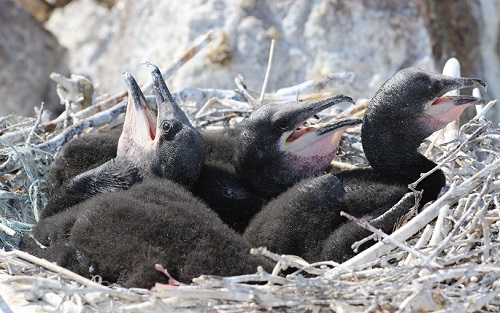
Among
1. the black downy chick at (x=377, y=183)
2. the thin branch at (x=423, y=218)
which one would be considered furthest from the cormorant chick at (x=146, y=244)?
the thin branch at (x=423, y=218)

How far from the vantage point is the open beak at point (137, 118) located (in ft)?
16.6

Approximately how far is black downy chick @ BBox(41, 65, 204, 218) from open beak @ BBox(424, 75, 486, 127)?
46.3 inches

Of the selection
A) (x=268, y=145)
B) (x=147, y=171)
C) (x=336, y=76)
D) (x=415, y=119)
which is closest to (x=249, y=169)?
(x=268, y=145)

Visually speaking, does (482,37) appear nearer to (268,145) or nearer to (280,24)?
(280,24)

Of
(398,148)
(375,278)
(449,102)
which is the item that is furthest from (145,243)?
(449,102)

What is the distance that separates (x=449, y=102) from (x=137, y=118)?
5.27 feet

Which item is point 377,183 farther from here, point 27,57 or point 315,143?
point 27,57

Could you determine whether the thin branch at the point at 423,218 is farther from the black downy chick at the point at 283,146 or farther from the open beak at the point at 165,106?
the open beak at the point at 165,106

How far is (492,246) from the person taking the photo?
12.7 feet

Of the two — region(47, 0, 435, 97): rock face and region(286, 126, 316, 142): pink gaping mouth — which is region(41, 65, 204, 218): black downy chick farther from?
region(47, 0, 435, 97): rock face

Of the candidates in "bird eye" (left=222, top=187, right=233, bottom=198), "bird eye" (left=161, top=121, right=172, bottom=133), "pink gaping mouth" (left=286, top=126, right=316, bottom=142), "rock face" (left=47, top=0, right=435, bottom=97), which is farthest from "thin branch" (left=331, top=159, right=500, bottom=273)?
"rock face" (left=47, top=0, right=435, bottom=97)

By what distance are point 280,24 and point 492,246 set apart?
6462 mm

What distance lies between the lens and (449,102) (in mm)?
4672

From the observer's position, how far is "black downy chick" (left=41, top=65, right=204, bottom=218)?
16.0 feet
